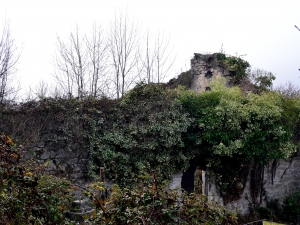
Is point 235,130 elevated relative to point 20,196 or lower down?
elevated

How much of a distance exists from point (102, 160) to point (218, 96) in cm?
379

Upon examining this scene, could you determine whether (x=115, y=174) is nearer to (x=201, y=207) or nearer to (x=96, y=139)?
(x=96, y=139)

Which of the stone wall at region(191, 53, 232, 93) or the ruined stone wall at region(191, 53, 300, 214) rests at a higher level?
the stone wall at region(191, 53, 232, 93)

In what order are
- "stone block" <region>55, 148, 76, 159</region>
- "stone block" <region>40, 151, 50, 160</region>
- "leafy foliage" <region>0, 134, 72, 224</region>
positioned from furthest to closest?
"stone block" <region>55, 148, 76, 159</region>
"stone block" <region>40, 151, 50, 160</region>
"leafy foliage" <region>0, 134, 72, 224</region>

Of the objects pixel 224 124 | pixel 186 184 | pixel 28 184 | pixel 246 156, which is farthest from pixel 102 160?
pixel 186 184

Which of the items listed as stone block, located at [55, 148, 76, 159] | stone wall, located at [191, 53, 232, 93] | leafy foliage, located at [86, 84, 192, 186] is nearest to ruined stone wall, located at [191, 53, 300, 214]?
leafy foliage, located at [86, 84, 192, 186]

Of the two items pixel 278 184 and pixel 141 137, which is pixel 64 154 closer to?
pixel 141 137

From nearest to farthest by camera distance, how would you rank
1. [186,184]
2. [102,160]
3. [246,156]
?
[102,160] < [246,156] < [186,184]

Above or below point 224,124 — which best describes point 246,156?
below

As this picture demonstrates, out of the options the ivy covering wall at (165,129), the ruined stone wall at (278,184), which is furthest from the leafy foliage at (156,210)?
the ruined stone wall at (278,184)

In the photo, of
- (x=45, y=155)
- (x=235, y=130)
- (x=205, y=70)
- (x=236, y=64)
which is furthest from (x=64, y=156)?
(x=236, y=64)

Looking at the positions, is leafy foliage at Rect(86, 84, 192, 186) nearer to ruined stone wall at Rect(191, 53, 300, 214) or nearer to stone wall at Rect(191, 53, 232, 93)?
ruined stone wall at Rect(191, 53, 300, 214)

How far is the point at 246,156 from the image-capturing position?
30.3 feet

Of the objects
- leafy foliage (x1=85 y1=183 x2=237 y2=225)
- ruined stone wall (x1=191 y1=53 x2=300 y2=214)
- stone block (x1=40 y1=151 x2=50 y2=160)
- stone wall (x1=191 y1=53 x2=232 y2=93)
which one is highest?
stone wall (x1=191 y1=53 x2=232 y2=93)
